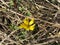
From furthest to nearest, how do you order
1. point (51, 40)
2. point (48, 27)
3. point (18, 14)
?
point (18, 14)
point (48, 27)
point (51, 40)

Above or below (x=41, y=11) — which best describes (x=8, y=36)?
below

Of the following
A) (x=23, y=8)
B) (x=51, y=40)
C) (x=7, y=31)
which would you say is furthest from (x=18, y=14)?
(x=51, y=40)

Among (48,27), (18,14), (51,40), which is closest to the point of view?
(51,40)

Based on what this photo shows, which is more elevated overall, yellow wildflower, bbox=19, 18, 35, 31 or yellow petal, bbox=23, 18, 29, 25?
yellow petal, bbox=23, 18, 29, 25

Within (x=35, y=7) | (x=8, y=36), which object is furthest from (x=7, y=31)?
(x=35, y=7)

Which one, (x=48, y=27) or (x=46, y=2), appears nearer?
(x=48, y=27)

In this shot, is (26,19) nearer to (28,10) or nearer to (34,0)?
(28,10)

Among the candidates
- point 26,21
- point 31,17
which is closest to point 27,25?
point 26,21

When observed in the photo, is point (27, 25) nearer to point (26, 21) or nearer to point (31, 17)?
point (26, 21)

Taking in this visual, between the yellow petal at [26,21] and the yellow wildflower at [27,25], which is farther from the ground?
the yellow petal at [26,21]

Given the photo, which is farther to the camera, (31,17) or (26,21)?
(31,17)

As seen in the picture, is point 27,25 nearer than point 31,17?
Yes
